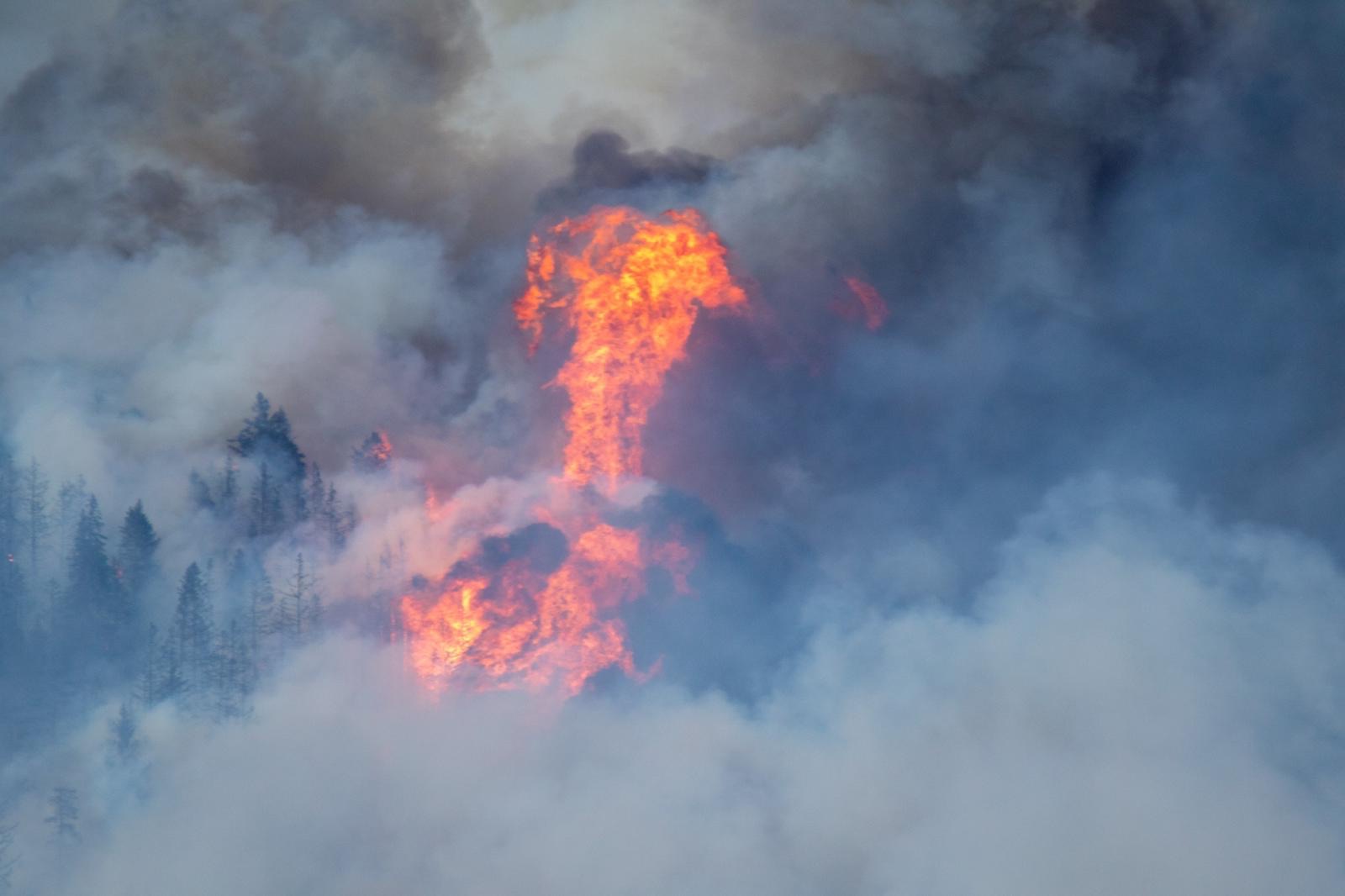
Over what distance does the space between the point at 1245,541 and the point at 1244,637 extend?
602 cm

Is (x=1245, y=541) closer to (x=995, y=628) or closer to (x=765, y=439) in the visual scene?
(x=995, y=628)

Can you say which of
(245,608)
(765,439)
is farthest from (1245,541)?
(245,608)

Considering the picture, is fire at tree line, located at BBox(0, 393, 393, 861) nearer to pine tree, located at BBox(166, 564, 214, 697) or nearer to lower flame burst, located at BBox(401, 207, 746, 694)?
pine tree, located at BBox(166, 564, 214, 697)

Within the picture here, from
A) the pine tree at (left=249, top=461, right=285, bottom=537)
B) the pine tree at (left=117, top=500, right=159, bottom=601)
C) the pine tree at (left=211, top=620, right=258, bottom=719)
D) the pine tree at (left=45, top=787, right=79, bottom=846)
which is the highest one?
the pine tree at (left=249, top=461, right=285, bottom=537)

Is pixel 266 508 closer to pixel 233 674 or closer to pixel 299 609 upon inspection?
pixel 299 609

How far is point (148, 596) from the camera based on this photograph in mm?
85875

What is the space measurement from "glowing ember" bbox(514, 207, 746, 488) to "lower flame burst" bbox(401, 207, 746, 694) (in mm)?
75

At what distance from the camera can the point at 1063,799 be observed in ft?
190

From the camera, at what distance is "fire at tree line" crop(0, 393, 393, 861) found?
76.9m

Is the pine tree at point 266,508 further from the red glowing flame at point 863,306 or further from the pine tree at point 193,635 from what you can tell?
the red glowing flame at point 863,306

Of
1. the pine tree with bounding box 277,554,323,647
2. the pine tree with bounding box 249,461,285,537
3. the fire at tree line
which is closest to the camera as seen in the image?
the fire at tree line

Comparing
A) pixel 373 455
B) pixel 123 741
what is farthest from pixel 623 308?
pixel 123 741

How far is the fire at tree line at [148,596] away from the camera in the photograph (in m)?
76.9

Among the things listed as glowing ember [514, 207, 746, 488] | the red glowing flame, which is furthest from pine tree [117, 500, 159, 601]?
A: the red glowing flame
